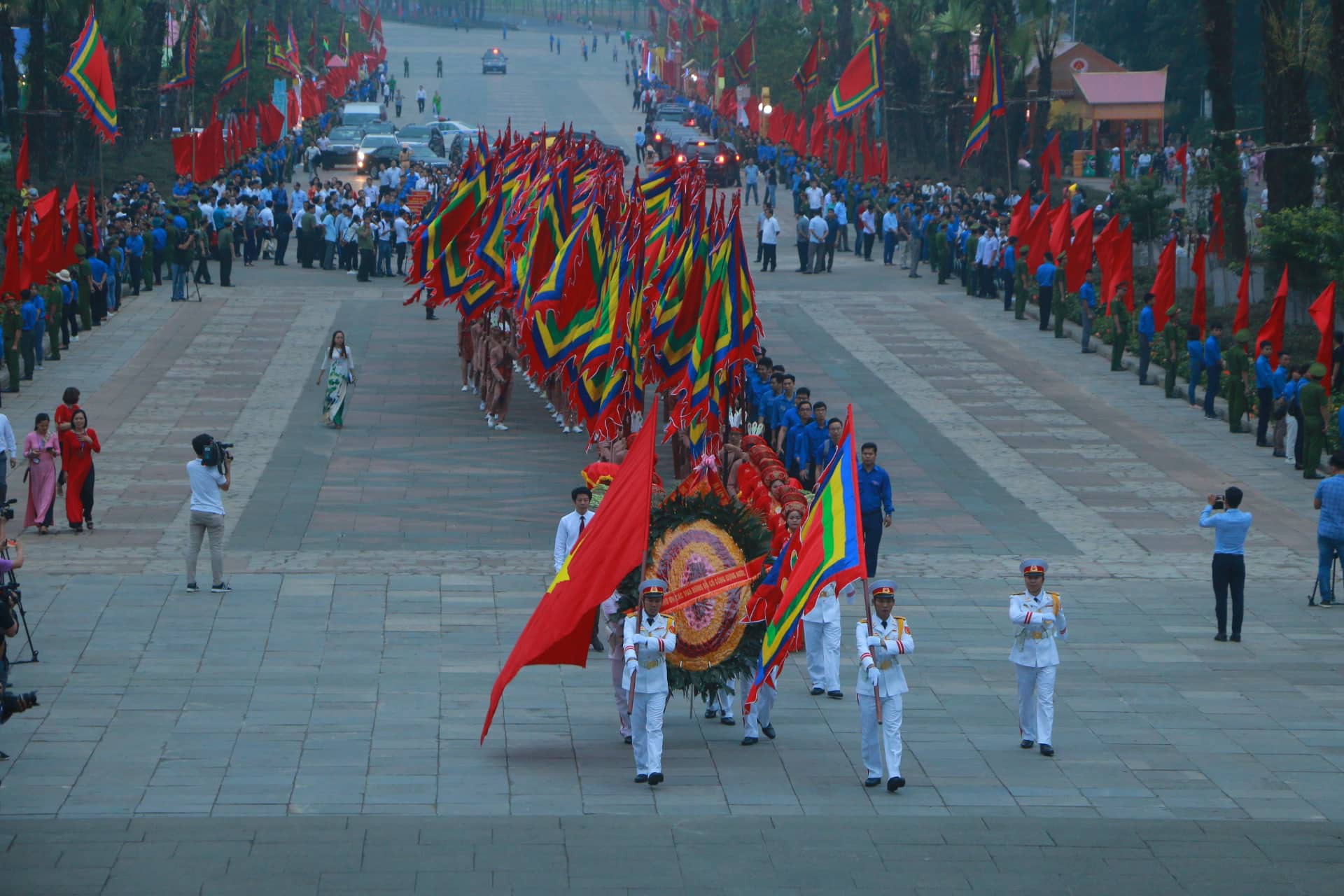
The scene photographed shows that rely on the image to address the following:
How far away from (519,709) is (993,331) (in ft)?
67.3

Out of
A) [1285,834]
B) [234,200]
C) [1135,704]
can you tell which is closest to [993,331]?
[234,200]

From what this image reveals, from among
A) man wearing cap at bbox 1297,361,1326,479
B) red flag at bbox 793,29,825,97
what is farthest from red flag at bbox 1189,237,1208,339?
red flag at bbox 793,29,825,97

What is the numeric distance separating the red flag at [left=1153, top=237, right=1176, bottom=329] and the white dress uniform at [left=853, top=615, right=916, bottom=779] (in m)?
16.9

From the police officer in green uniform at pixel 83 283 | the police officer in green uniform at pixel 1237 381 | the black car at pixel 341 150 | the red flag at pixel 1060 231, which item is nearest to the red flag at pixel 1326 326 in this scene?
the police officer in green uniform at pixel 1237 381

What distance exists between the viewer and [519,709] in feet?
44.9

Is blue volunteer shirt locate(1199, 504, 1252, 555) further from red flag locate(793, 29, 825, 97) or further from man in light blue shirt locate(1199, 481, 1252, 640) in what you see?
red flag locate(793, 29, 825, 97)

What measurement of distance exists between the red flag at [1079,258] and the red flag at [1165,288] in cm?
298

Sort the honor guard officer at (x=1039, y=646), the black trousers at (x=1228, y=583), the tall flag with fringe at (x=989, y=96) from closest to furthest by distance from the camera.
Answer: the honor guard officer at (x=1039, y=646) → the black trousers at (x=1228, y=583) → the tall flag with fringe at (x=989, y=96)

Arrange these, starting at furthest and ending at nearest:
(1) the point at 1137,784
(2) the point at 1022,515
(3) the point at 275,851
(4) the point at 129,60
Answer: (4) the point at 129,60, (2) the point at 1022,515, (1) the point at 1137,784, (3) the point at 275,851

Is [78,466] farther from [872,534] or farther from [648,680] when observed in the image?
[648,680]

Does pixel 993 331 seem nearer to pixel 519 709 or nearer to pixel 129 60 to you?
pixel 519 709

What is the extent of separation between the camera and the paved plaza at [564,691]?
10742 millimetres

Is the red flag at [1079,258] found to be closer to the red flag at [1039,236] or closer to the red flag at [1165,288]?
the red flag at [1039,236]

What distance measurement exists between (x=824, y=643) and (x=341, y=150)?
47.7 metres
